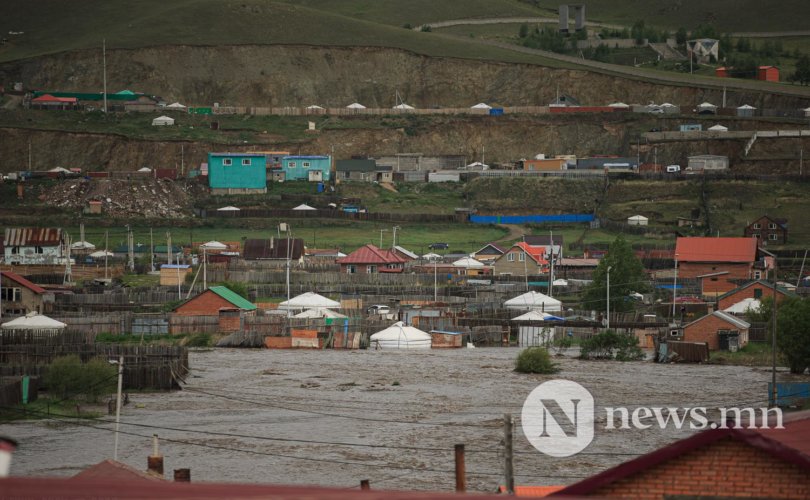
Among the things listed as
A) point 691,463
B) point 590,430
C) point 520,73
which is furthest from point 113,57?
point 691,463

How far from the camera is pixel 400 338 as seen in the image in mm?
54094

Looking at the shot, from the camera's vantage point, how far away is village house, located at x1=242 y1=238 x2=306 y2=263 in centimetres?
7569

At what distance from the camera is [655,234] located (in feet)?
281

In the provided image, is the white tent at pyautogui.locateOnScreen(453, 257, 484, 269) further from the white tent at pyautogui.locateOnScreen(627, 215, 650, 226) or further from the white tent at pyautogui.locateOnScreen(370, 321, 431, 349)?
the white tent at pyautogui.locateOnScreen(627, 215, 650, 226)

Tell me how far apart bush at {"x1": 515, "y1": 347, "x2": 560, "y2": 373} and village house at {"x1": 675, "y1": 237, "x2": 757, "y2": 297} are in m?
25.2

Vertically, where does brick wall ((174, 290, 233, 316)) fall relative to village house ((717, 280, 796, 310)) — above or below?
below

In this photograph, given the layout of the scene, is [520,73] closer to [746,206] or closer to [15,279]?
[746,206]

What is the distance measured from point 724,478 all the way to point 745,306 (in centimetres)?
4899

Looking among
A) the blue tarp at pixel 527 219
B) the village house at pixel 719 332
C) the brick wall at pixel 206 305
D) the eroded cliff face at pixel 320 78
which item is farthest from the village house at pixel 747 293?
the eroded cliff face at pixel 320 78

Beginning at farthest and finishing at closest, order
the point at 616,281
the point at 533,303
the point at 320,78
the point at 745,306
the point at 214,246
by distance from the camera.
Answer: the point at 320,78
the point at 214,246
the point at 616,281
the point at 533,303
the point at 745,306

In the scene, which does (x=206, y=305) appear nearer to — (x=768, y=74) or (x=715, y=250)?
(x=715, y=250)

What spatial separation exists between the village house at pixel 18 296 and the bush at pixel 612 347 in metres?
24.4

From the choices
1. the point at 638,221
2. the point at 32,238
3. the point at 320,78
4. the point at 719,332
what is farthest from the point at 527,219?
the point at 320,78

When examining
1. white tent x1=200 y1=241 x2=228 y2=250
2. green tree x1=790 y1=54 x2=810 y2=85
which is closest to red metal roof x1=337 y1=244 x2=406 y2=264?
white tent x1=200 y1=241 x2=228 y2=250
